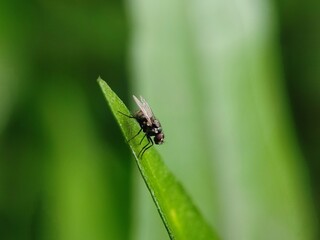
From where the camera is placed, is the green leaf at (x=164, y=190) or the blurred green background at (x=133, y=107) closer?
the green leaf at (x=164, y=190)

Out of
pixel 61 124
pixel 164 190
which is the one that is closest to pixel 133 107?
pixel 61 124

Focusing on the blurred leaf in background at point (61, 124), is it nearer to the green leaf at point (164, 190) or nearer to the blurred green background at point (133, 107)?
the blurred green background at point (133, 107)

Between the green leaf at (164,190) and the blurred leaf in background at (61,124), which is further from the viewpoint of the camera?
the blurred leaf in background at (61,124)

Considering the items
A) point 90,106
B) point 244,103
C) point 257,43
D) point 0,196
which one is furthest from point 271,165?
point 0,196

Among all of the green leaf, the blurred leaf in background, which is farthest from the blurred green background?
the green leaf

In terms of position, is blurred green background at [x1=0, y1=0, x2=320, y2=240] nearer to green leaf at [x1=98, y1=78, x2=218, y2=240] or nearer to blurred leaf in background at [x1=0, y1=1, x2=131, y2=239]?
blurred leaf in background at [x1=0, y1=1, x2=131, y2=239]

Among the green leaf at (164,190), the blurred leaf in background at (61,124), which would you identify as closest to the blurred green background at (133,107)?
the blurred leaf in background at (61,124)
